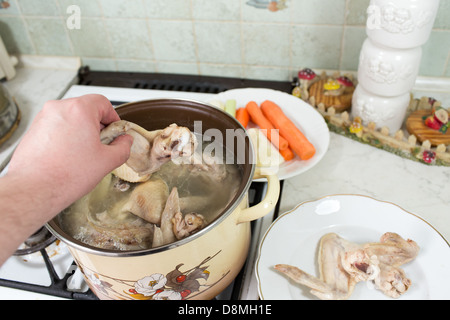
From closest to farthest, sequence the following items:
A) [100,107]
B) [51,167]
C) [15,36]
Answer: [51,167] < [100,107] < [15,36]

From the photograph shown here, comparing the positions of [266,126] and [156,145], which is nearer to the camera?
[156,145]

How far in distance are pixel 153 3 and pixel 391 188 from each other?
2.68 feet

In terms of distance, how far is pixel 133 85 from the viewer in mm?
1352

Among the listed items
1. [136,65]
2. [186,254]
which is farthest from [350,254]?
[136,65]

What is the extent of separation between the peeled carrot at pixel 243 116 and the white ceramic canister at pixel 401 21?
0.37 meters

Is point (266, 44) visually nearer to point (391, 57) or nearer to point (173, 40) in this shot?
point (173, 40)

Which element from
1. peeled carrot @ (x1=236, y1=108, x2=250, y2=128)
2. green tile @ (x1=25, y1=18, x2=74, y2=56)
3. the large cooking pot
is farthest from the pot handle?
green tile @ (x1=25, y1=18, x2=74, y2=56)

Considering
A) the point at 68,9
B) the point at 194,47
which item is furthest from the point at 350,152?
the point at 68,9

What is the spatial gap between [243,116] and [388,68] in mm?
374

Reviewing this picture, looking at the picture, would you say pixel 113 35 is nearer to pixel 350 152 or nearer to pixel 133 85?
pixel 133 85

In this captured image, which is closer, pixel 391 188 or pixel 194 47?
pixel 391 188

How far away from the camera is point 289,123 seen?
1.09 meters

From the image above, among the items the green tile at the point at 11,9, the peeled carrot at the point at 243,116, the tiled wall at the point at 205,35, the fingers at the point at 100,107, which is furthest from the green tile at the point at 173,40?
the fingers at the point at 100,107

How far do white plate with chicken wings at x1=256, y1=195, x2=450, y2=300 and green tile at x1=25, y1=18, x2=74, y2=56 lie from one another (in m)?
0.95
